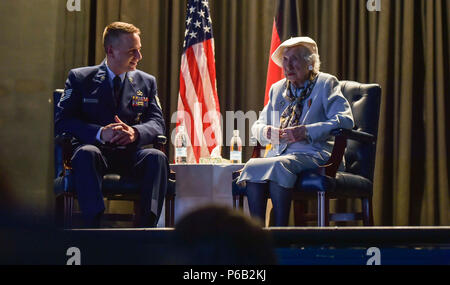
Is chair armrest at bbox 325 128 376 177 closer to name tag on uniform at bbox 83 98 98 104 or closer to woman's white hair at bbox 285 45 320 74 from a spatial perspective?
woman's white hair at bbox 285 45 320 74

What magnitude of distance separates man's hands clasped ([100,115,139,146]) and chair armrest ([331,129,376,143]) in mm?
1148

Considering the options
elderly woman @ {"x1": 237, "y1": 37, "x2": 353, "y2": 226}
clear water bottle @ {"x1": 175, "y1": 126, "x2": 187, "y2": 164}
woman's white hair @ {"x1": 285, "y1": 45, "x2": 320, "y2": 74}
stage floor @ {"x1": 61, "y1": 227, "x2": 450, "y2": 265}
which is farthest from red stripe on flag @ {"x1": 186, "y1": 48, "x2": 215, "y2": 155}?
stage floor @ {"x1": 61, "y1": 227, "x2": 450, "y2": 265}

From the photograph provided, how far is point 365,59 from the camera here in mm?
5422

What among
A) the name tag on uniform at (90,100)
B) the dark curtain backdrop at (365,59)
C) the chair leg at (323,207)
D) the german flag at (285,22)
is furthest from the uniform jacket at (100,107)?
the german flag at (285,22)

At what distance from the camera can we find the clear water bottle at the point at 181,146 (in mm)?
4496

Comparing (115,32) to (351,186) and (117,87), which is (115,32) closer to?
(117,87)

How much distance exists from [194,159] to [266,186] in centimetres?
150

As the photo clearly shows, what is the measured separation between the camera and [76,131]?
11.8ft

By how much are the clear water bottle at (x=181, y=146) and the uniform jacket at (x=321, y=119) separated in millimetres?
842

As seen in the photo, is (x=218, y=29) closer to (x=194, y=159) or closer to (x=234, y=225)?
(x=194, y=159)

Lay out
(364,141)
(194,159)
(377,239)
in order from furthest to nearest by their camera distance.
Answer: (194,159), (364,141), (377,239)

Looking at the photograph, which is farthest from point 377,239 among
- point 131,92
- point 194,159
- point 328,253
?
point 194,159

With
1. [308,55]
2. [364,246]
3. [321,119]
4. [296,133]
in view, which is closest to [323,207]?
[296,133]

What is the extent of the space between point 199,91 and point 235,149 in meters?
0.58
